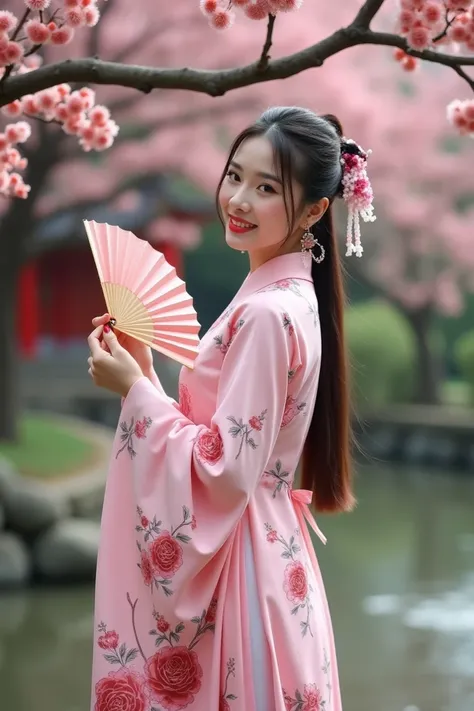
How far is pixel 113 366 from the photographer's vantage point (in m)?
1.83

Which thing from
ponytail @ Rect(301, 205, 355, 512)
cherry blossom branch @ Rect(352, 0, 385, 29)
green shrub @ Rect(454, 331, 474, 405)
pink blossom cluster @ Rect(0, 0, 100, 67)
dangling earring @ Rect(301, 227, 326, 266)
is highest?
green shrub @ Rect(454, 331, 474, 405)

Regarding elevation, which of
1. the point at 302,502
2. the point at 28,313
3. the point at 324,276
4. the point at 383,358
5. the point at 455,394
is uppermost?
the point at 28,313

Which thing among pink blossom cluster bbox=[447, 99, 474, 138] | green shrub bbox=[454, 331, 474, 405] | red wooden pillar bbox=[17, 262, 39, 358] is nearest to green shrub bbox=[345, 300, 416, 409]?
green shrub bbox=[454, 331, 474, 405]

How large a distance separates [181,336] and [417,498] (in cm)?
710

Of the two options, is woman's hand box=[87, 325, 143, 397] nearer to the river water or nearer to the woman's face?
the woman's face

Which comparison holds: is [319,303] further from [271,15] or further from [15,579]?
[15,579]

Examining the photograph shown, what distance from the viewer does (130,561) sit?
1.83 m

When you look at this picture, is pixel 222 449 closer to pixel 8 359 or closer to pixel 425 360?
pixel 8 359

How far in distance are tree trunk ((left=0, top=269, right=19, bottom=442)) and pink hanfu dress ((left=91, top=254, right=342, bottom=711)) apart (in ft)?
22.0

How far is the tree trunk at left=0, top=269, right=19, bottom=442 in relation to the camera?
8453 mm

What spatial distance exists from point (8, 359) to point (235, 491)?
24.5 ft

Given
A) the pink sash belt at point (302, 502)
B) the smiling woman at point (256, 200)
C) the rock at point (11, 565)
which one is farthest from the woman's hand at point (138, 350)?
the rock at point (11, 565)

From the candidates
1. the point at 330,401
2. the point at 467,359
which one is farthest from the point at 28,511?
the point at 467,359

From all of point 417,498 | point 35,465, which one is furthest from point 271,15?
point 417,498
